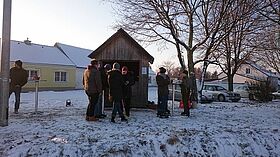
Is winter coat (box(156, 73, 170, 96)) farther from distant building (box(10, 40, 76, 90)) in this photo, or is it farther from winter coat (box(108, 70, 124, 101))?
distant building (box(10, 40, 76, 90))

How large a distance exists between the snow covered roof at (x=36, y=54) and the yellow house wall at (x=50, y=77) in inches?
20.8

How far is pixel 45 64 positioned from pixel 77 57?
8.30m

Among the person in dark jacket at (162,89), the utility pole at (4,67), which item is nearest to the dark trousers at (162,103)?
the person in dark jacket at (162,89)

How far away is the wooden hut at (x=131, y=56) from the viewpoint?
13750mm

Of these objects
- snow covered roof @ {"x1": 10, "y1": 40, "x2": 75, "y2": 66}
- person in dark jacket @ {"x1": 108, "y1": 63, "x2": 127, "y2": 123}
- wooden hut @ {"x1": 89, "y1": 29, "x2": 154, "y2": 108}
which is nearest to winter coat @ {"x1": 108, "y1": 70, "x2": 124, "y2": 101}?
person in dark jacket @ {"x1": 108, "y1": 63, "x2": 127, "y2": 123}

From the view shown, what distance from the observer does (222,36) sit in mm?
17172

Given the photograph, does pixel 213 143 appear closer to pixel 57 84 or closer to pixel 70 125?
pixel 70 125

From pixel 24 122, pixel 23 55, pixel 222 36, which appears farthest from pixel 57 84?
pixel 24 122

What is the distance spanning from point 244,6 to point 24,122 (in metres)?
11.6

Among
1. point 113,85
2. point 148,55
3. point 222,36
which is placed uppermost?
point 222,36

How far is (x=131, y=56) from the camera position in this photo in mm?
13781

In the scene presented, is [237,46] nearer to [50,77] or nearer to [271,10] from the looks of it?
[271,10]

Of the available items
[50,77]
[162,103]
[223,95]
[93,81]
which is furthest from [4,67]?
[50,77]

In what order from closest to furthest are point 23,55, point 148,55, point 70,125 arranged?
point 70,125 < point 148,55 < point 23,55
